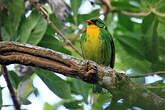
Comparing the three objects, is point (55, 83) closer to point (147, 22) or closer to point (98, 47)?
point (98, 47)

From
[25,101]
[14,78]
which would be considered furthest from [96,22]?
[25,101]

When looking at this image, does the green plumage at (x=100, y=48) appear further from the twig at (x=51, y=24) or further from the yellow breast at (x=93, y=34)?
the twig at (x=51, y=24)

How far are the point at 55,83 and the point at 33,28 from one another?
77 centimetres

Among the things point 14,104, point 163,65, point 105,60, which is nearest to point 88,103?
point 105,60

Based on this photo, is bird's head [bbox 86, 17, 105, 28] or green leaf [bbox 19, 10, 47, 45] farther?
bird's head [bbox 86, 17, 105, 28]

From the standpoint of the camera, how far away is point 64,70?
7.47ft

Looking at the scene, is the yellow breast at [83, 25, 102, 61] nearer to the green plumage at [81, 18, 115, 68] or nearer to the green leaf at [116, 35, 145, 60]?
the green plumage at [81, 18, 115, 68]

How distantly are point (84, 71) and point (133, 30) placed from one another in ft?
9.07

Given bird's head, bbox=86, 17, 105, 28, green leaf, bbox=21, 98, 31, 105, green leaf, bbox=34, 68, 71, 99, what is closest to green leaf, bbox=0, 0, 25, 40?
green leaf, bbox=34, 68, 71, 99

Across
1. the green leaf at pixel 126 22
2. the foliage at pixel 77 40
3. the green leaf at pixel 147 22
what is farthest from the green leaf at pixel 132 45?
the green leaf at pixel 126 22

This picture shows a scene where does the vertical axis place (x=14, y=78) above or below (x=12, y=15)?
below

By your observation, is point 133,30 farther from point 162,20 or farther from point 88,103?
point 88,103

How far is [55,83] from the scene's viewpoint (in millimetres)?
3322

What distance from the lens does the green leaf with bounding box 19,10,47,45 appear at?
3459 mm
